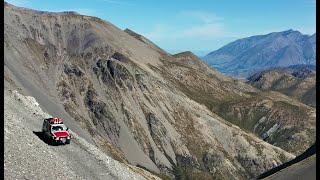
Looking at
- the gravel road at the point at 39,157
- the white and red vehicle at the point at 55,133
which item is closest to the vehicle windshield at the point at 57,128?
the white and red vehicle at the point at 55,133

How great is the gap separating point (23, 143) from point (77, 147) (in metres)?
12.3

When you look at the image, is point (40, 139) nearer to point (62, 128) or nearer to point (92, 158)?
point (62, 128)

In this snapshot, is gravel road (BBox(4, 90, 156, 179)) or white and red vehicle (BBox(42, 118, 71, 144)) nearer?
gravel road (BBox(4, 90, 156, 179))

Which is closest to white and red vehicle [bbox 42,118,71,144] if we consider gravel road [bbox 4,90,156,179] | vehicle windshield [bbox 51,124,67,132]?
vehicle windshield [bbox 51,124,67,132]

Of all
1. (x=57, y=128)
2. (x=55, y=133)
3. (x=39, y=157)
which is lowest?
(x=39, y=157)

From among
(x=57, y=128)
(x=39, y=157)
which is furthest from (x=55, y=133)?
(x=39, y=157)

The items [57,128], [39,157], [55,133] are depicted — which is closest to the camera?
[39,157]

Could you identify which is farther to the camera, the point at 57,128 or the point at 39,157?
the point at 57,128

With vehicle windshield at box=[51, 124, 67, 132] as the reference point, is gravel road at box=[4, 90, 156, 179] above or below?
below

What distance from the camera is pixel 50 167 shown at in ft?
157

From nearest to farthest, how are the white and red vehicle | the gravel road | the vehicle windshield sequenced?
the gravel road < the white and red vehicle < the vehicle windshield

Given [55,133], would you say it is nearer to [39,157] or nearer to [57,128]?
[57,128]

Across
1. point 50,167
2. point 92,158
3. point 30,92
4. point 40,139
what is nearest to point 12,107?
point 40,139

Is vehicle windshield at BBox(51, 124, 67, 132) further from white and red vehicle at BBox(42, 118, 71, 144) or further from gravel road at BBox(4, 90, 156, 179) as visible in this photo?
gravel road at BBox(4, 90, 156, 179)
